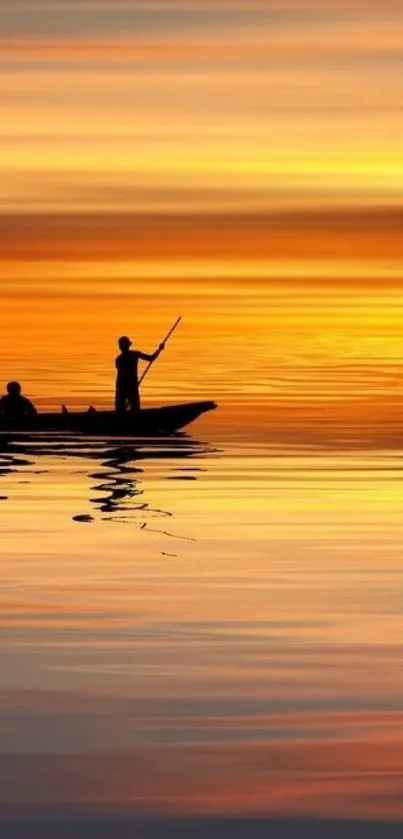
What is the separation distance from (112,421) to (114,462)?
475 cm

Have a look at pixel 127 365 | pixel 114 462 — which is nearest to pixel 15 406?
pixel 127 365

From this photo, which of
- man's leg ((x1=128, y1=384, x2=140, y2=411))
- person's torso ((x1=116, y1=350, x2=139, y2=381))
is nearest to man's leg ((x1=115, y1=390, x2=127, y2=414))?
man's leg ((x1=128, y1=384, x2=140, y2=411))

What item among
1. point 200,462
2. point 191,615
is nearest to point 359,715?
point 191,615

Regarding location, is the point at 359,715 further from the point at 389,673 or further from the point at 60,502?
the point at 60,502

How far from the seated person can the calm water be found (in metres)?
10.0

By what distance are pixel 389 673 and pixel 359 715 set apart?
127 centimetres

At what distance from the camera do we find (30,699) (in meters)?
14.1

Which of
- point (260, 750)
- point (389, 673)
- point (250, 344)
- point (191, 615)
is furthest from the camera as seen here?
point (250, 344)

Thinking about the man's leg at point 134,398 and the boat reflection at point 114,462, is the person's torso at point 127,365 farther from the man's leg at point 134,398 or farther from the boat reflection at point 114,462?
the boat reflection at point 114,462

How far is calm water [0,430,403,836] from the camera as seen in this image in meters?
12.1

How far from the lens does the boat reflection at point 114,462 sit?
27.1 metres

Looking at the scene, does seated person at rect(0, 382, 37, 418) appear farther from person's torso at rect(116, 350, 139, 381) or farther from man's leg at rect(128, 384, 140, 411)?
man's leg at rect(128, 384, 140, 411)

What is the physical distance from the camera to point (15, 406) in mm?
38500

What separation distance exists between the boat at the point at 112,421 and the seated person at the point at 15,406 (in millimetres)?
67
